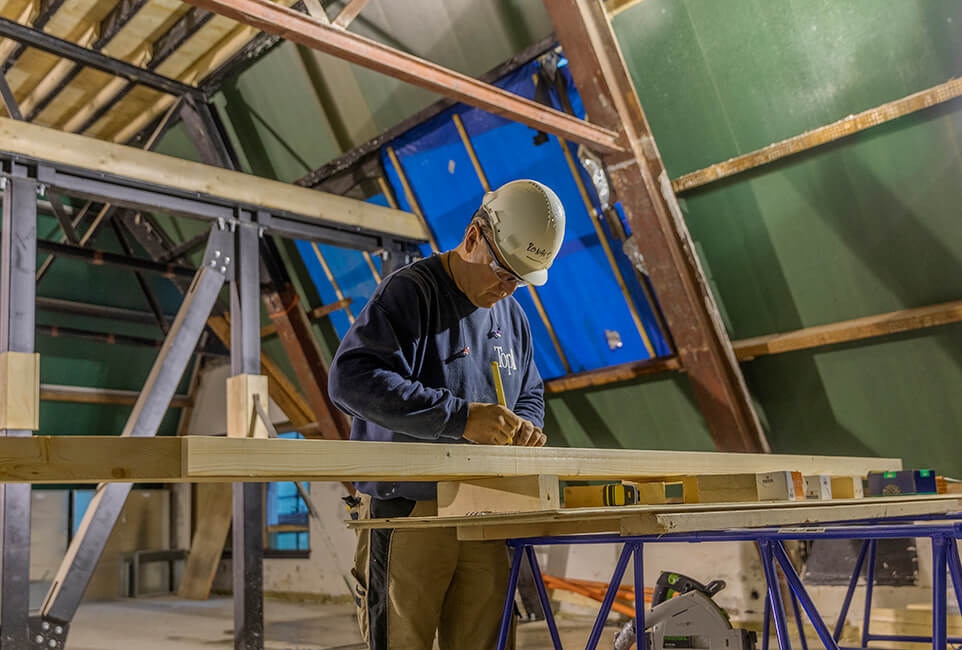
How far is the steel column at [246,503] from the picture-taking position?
14.4 feet

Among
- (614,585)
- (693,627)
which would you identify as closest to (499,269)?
(614,585)

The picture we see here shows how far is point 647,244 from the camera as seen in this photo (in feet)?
13.2

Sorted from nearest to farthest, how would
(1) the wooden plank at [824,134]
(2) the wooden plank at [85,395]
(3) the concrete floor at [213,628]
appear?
1. (1) the wooden plank at [824,134]
2. (3) the concrete floor at [213,628]
3. (2) the wooden plank at [85,395]

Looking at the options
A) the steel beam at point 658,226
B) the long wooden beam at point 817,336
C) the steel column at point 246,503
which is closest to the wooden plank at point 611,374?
the long wooden beam at point 817,336

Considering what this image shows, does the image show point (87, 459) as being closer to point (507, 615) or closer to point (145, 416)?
point (507, 615)

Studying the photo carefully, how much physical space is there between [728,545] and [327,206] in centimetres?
295

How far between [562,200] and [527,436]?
2.72 meters

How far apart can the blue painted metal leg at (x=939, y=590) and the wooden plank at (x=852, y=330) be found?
2011 mm

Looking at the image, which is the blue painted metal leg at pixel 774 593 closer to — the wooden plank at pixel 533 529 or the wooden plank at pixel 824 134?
the wooden plank at pixel 533 529

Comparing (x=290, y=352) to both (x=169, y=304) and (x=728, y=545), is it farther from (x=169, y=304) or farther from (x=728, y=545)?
(x=728, y=545)

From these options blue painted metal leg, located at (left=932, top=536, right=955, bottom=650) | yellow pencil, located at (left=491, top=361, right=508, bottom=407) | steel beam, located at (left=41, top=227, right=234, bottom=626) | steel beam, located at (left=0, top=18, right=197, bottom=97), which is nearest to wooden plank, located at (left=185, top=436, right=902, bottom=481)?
yellow pencil, located at (left=491, top=361, right=508, bottom=407)

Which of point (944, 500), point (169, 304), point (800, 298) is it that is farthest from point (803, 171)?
point (169, 304)

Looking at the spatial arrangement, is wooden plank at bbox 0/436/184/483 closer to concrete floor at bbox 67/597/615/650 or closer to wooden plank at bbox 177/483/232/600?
concrete floor at bbox 67/597/615/650

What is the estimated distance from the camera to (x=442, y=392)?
1861mm
